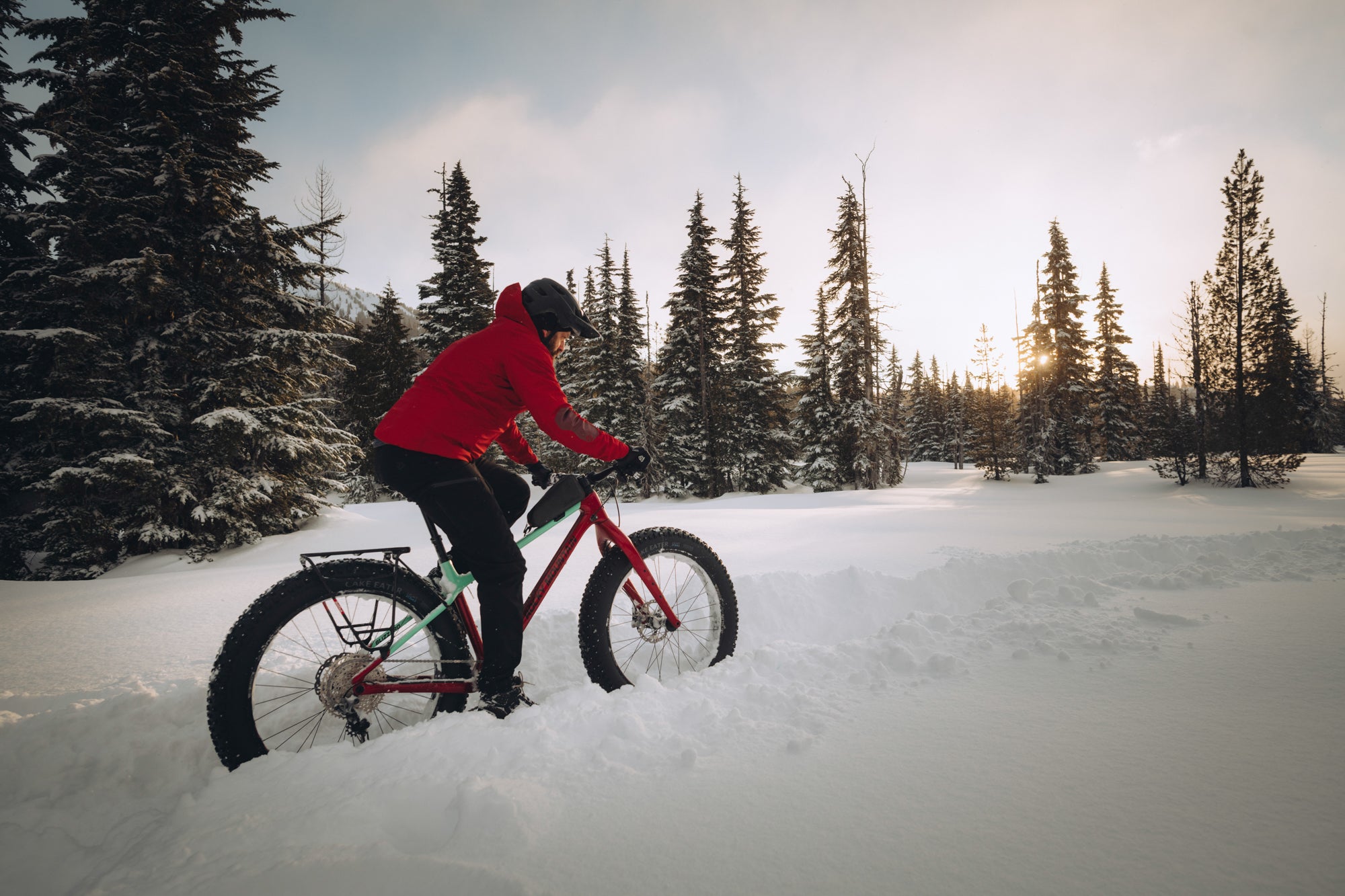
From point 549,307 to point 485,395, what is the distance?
55 centimetres

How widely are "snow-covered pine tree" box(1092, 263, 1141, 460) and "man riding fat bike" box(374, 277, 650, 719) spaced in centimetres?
3671

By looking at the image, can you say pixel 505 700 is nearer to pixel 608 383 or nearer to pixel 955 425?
pixel 608 383

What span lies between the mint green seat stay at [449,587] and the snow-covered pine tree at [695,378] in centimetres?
1983

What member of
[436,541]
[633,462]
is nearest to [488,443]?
[436,541]

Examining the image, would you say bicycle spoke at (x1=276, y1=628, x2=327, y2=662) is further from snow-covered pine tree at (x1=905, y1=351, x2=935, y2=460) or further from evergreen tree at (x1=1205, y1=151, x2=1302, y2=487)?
snow-covered pine tree at (x1=905, y1=351, x2=935, y2=460)

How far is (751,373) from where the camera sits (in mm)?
23484

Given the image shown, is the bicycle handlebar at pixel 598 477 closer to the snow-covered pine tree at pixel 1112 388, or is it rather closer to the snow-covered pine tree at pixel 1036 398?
the snow-covered pine tree at pixel 1036 398

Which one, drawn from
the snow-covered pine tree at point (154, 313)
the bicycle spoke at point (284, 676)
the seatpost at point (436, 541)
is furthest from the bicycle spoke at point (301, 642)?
the snow-covered pine tree at point (154, 313)

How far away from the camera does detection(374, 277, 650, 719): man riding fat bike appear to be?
230 centimetres

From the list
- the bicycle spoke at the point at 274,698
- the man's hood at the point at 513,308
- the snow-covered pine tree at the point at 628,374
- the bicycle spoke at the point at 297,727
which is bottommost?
the bicycle spoke at the point at 297,727

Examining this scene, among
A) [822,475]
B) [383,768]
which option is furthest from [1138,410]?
[383,768]

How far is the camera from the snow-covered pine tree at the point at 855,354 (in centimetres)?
2069

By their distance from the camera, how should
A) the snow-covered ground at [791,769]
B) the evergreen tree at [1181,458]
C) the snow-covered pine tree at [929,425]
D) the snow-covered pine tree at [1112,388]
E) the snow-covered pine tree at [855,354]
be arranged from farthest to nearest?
1. the snow-covered pine tree at [929,425]
2. the snow-covered pine tree at [1112,388]
3. the snow-covered pine tree at [855,354]
4. the evergreen tree at [1181,458]
5. the snow-covered ground at [791,769]

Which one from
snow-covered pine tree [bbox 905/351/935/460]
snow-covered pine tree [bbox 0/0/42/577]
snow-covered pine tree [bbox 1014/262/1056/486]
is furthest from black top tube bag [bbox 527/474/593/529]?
snow-covered pine tree [bbox 905/351/935/460]
